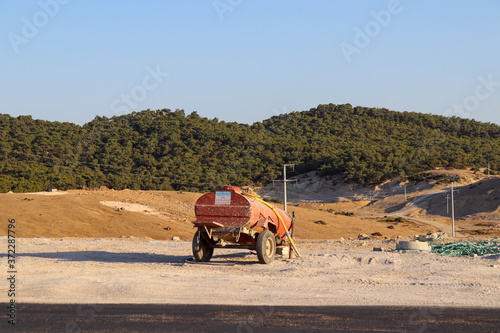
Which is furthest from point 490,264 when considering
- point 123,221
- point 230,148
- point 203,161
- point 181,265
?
point 230,148

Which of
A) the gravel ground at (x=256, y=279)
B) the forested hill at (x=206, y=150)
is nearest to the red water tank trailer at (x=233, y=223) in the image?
the gravel ground at (x=256, y=279)

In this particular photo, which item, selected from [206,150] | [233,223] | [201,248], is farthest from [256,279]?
[206,150]

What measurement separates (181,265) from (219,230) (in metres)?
1.90

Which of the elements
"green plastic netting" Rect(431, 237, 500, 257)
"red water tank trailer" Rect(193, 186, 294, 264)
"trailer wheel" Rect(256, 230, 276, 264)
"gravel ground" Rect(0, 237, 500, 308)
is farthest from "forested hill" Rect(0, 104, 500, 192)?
"green plastic netting" Rect(431, 237, 500, 257)

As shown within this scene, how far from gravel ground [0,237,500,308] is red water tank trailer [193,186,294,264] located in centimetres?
63

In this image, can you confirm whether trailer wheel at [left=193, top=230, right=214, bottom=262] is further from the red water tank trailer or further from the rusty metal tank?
the rusty metal tank

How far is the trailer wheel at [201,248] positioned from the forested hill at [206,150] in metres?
51.8

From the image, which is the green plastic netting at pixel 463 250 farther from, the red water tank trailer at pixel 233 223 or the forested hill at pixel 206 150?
the forested hill at pixel 206 150

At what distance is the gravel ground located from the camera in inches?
491

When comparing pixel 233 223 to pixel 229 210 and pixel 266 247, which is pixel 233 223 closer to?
pixel 229 210

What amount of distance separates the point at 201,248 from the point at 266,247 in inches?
88.1

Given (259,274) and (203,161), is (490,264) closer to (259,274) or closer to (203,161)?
(259,274)

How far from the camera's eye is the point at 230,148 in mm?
115812

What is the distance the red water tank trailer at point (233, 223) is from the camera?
1780 centimetres
